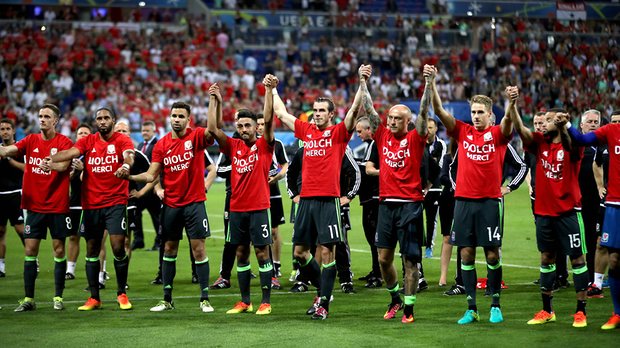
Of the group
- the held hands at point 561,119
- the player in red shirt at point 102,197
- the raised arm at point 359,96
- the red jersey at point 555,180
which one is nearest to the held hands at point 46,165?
the player in red shirt at point 102,197

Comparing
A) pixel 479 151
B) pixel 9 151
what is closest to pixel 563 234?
pixel 479 151

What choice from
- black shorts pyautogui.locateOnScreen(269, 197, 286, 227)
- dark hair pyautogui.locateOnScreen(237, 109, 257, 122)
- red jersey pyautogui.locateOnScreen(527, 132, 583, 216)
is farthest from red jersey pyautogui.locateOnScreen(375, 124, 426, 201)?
black shorts pyautogui.locateOnScreen(269, 197, 286, 227)

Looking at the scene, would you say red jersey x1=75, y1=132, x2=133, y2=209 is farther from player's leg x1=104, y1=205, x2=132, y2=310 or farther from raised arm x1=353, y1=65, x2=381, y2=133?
raised arm x1=353, y1=65, x2=381, y2=133

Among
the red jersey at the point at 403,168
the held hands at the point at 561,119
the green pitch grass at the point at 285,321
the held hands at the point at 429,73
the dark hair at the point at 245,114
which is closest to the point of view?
the green pitch grass at the point at 285,321

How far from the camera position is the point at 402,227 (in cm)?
1109

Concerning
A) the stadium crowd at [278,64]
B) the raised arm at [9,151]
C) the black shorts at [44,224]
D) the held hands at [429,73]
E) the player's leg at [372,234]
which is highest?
the stadium crowd at [278,64]

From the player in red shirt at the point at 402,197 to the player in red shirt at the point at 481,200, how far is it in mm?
481

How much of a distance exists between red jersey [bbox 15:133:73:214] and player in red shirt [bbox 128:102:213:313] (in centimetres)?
128

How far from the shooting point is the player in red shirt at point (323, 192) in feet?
37.3

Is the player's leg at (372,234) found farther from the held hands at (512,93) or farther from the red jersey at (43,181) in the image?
the red jersey at (43,181)

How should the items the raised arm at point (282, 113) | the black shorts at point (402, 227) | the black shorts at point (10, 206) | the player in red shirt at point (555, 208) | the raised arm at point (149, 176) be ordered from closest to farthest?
the player in red shirt at point (555, 208) → the black shorts at point (402, 227) → the raised arm at point (282, 113) → the raised arm at point (149, 176) → the black shorts at point (10, 206)

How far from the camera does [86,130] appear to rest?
14516 mm

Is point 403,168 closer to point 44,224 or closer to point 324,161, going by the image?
point 324,161

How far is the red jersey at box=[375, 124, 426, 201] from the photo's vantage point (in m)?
11.2
